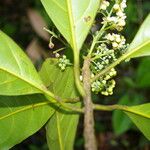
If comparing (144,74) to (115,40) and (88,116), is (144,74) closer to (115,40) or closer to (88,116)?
(115,40)

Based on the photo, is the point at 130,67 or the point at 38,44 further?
the point at 130,67

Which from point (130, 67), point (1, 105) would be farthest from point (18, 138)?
point (130, 67)

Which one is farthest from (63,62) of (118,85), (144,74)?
(118,85)

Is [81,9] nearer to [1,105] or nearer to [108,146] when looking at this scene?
[1,105]

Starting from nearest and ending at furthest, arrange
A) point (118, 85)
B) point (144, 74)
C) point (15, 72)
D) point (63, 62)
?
point (15, 72) → point (63, 62) → point (144, 74) → point (118, 85)

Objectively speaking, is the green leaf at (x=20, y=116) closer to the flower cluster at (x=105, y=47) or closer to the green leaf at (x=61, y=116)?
the green leaf at (x=61, y=116)

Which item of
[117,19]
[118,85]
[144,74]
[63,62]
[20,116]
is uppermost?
[117,19]

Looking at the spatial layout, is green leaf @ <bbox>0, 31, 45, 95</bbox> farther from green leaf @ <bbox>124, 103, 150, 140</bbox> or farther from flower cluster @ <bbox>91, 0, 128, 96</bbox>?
green leaf @ <bbox>124, 103, 150, 140</bbox>
